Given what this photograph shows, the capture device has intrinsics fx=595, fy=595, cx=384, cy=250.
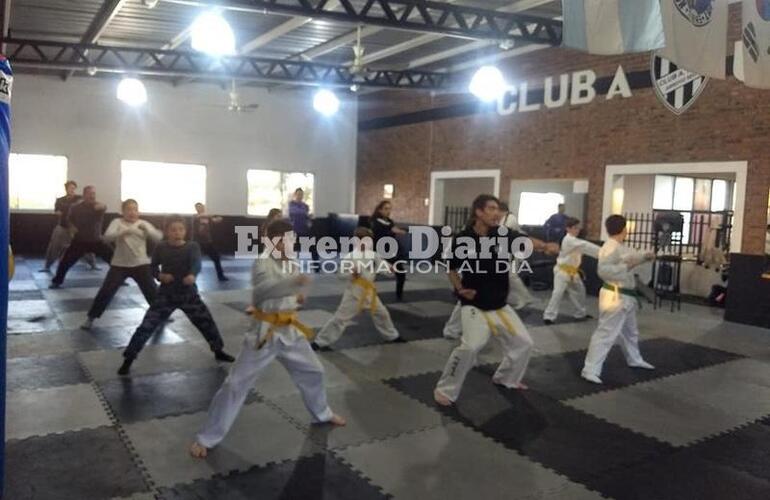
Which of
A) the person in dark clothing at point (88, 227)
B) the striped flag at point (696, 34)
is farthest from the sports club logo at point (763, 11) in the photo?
the person in dark clothing at point (88, 227)

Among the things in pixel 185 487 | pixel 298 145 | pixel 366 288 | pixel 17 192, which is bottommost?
pixel 185 487

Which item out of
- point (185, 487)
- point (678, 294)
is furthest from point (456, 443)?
point (678, 294)

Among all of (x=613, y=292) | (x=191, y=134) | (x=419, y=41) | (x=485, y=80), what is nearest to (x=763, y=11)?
(x=613, y=292)

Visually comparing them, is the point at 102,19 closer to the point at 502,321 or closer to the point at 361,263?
the point at 361,263

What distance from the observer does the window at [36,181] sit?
12.0 m

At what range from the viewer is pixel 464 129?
12383 millimetres

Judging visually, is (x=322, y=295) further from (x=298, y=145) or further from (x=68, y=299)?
(x=298, y=145)

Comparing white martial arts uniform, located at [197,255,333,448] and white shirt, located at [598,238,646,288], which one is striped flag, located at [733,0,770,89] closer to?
white shirt, located at [598,238,646,288]

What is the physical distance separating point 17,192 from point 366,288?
9.94 m

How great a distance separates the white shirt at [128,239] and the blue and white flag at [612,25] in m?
4.27

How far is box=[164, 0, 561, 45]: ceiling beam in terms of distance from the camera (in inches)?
257

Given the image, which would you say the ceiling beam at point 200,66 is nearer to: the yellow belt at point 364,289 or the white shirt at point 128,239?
the white shirt at point 128,239

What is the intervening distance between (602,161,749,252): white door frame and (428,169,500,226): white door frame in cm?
239

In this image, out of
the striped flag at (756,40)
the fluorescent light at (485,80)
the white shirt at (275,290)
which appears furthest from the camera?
the fluorescent light at (485,80)
